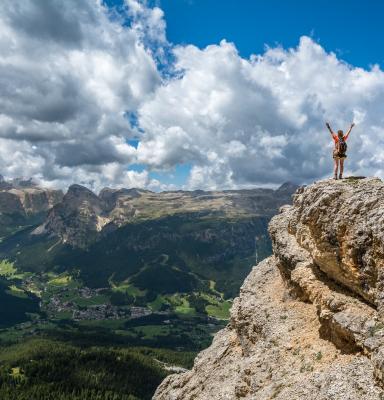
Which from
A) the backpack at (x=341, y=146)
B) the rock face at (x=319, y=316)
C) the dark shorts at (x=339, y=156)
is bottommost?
the rock face at (x=319, y=316)

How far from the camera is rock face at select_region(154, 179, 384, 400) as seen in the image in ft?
96.9

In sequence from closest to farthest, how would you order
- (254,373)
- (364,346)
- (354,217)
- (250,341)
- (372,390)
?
(372,390) < (364,346) < (354,217) < (254,373) < (250,341)

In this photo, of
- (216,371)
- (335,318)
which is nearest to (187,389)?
(216,371)

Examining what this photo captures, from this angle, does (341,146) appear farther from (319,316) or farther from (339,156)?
(319,316)

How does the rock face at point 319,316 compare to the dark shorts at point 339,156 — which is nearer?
the rock face at point 319,316

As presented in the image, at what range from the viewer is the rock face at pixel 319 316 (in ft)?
96.9

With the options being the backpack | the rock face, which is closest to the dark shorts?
the backpack

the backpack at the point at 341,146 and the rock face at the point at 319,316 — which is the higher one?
the backpack at the point at 341,146

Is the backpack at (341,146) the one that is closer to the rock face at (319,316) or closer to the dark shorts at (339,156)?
the dark shorts at (339,156)

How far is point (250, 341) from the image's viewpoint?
4769 centimetres

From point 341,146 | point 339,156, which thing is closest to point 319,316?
point 339,156

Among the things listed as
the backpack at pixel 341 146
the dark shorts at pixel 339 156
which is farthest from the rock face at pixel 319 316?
the backpack at pixel 341 146

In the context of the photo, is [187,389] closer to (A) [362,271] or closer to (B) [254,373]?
(B) [254,373]

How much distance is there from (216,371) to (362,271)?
25573 mm
